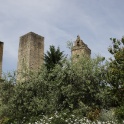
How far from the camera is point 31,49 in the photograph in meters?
31.6

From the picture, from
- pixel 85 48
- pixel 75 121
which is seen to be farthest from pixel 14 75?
pixel 85 48

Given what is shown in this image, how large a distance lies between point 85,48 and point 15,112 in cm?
1258

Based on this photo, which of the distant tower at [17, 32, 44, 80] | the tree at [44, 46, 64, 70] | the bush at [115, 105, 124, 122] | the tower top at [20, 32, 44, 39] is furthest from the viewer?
the tower top at [20, 32, 44, 39]

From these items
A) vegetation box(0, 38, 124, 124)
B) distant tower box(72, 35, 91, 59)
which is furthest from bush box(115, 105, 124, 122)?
distant tower box(72, 35, 91, 59)

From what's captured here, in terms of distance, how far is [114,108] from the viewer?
18.3 m

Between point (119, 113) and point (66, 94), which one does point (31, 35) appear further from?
point (119, 113)

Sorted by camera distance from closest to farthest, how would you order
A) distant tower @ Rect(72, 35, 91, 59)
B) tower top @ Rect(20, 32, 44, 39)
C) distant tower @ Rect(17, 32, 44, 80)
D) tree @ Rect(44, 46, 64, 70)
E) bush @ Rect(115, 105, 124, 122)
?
bush @ Rect(115, 105, 124, 122) → tree @ Rect(44, 46, 64, 70) → distant tower @ Rect(72, 35, 91, 59) → distant tower @ Rect(17, 32, 44, 80) → tower top @ Rect(20, 32, 44, 39)

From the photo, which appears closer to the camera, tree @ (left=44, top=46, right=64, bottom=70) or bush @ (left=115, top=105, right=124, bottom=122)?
bush @ (left=115, top=105, right=124, bottom=122)

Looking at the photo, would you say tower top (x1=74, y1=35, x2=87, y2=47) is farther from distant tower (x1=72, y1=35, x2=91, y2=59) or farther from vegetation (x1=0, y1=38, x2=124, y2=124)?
vegetation (x1=0, y1=38, x2=124, y2=124)

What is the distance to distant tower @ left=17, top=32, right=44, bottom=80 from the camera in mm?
31438

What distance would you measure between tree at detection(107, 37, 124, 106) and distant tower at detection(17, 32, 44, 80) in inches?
406

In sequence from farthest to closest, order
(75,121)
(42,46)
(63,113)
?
(42,46), (63,113), (75,121)

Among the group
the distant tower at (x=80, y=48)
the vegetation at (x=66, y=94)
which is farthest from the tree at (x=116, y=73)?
the distant tower at (x=80, y=48)

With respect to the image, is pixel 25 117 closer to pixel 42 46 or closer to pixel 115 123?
pixel 115 123
